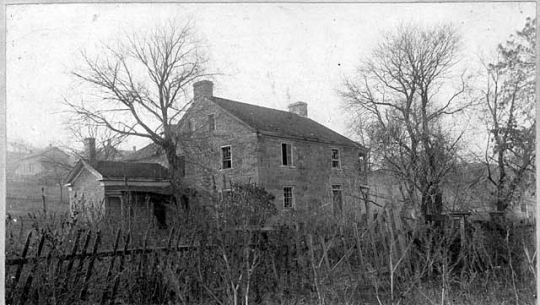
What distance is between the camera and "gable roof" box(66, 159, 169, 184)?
742 cm

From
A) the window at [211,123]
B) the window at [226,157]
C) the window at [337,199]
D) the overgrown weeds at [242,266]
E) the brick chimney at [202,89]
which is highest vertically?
the brick chimney at [202,89]

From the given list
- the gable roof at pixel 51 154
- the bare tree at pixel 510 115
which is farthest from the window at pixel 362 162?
the gable roof at pixel 51 154

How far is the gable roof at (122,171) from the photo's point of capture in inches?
292

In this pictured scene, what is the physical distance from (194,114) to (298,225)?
2866mm

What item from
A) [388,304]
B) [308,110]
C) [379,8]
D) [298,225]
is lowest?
[388,304]

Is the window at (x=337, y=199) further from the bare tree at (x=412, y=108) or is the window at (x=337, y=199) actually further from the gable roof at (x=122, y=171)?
the gable roof at (x=122, y=171)

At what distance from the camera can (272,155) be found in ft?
30.1

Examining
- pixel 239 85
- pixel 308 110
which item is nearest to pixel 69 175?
pixel 239 85

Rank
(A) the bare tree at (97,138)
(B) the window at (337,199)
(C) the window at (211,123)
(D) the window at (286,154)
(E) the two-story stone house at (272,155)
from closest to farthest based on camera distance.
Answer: (A) the bare tree at (97,138) → (E) the two-story stone house at (272,155) → (B) the window at (337,199) → (C) the window at (211,123) → (D) the window at (286,154)

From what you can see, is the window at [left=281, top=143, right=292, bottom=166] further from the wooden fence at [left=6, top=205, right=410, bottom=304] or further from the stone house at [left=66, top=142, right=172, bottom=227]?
the stone house at [left=66, top=142, right=172, bottom=227]

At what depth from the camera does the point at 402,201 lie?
8.73m

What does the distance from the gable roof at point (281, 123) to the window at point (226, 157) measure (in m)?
0.66

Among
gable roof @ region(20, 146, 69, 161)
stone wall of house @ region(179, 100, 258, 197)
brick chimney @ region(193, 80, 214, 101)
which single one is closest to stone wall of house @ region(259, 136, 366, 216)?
stone wall of house @ region(179, 100, 258, 197)

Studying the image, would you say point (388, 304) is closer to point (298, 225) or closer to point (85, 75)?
point (298, 225)
